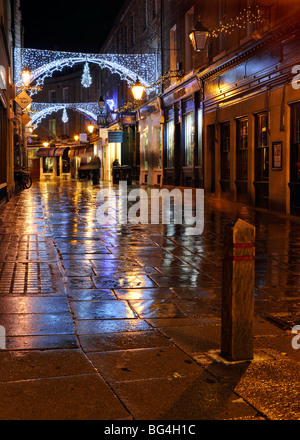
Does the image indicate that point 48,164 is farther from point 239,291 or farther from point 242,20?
point 239,291

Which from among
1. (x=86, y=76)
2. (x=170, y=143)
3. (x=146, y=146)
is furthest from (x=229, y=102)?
(x=86, y=76)

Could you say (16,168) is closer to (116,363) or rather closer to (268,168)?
(268,168)

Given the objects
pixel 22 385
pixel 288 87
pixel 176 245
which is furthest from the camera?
pixel 288 87

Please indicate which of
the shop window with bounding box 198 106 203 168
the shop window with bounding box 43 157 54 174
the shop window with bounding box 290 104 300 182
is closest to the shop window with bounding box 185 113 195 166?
the shop window with bounding box 198 106 203 168

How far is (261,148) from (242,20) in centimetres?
434

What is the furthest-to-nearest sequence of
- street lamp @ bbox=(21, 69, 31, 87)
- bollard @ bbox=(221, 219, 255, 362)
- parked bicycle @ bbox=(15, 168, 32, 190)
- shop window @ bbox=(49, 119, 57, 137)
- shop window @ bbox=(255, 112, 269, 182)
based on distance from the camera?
shop window @ bbox=(49, 119, 57, 137) → parked bicycle @ bbox=(15, 168, 32, 190) → street lamp @ bbox=(21, 69, 31, 87) → shop window @ bbox=(255, 112, 269, 182) → bollard @ bbox=(221, 219, 255, 362)

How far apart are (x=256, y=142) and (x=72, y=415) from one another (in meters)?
15.1

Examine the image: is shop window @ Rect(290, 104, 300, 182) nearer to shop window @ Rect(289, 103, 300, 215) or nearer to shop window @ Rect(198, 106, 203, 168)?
shop window @ Rect(289, 103, 300, 215)

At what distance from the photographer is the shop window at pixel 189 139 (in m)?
24.8

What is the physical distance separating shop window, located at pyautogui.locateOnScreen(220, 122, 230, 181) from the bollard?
644 inches

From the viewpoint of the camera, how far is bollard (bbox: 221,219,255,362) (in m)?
4.10

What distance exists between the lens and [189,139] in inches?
999

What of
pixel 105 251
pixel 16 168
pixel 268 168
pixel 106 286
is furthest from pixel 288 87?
pixel 16 168
